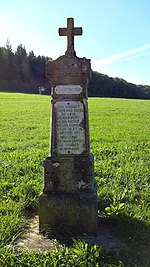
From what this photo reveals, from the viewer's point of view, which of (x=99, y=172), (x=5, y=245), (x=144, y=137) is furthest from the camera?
(x=144, y=137)

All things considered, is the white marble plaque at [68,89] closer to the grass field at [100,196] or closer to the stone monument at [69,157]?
the stone monument at [69,157]

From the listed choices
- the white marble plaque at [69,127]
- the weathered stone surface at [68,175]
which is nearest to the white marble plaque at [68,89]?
the white marble plaque at [69,127]

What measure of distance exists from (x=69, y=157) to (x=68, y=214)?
0.78 meters

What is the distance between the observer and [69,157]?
489cm

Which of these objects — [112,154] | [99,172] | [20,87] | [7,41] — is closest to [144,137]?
[112,154]

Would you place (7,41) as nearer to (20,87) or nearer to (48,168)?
(20,87)

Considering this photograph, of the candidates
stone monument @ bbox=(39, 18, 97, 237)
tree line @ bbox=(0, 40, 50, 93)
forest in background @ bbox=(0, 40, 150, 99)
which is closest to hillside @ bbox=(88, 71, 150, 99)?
forest in background @ bbox=(0, 40, 150, 99)

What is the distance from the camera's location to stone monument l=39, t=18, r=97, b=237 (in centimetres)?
475

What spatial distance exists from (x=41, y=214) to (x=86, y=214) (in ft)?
2.05

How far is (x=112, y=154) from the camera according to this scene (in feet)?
31.2

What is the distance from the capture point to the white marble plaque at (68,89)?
15.6 feet

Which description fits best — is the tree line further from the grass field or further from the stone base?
the stone base

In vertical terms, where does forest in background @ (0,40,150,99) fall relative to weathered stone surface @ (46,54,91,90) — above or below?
above

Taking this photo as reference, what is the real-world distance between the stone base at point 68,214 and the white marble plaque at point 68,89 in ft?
4.54
